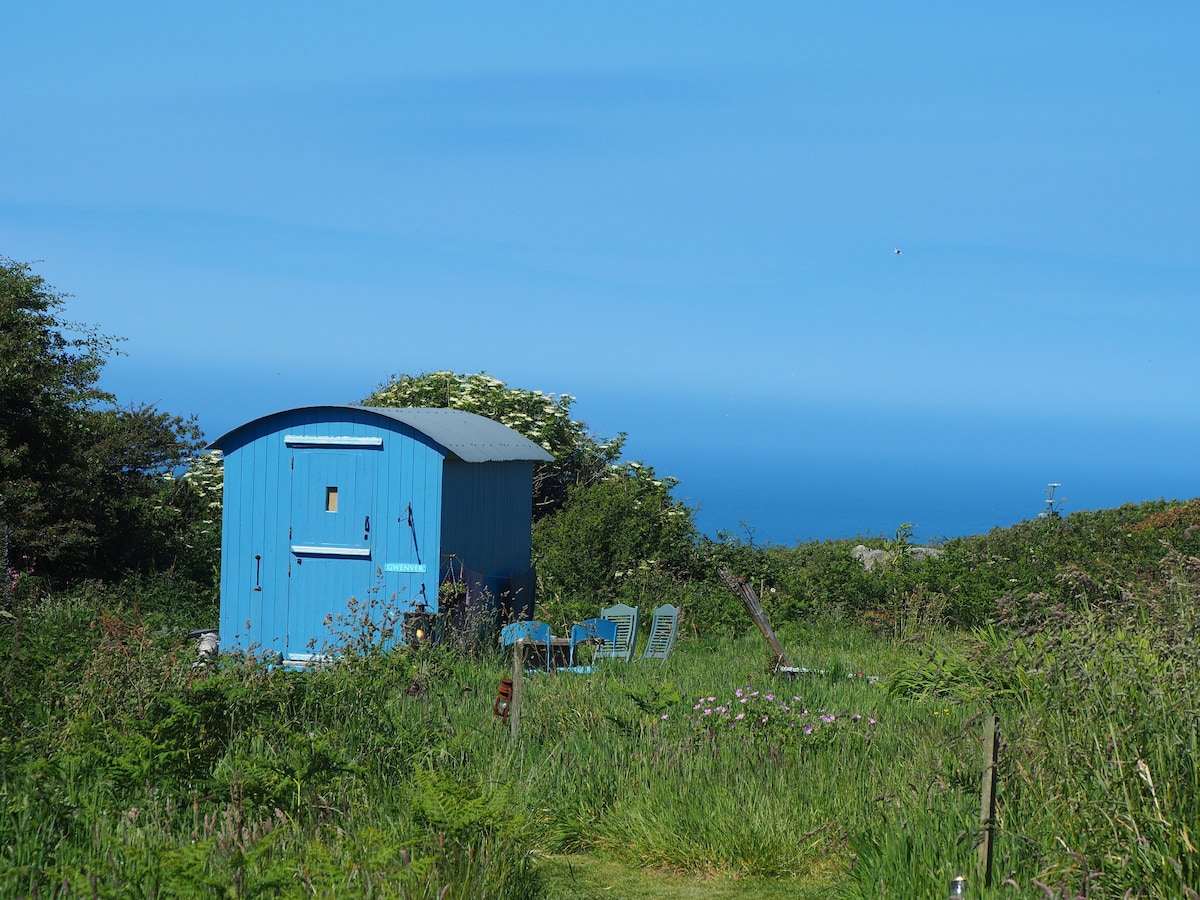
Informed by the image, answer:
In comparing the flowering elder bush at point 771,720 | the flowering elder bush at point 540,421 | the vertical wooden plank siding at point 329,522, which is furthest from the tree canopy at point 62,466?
the flowering elder bush at point 771,720

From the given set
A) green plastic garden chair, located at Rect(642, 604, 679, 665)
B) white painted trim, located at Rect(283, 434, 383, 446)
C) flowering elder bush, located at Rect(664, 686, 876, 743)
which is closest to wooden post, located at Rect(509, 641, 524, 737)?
flowering elder bush, located at Rect(664, 686, 876, 743)

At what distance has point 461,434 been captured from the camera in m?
11.9

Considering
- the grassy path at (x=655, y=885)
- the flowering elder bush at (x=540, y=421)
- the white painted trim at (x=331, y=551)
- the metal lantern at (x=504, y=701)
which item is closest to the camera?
the grassy path at (x=655, y=885)

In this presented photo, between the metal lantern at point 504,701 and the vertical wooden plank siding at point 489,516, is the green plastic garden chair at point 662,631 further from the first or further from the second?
the metal lantern at point 504,701

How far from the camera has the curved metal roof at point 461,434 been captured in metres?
11.2

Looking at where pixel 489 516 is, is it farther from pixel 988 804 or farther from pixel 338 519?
pixel 988 804

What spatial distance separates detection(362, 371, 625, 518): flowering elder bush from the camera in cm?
1778

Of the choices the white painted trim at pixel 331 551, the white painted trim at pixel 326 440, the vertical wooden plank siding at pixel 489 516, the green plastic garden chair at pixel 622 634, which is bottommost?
the green plastic garden chair at pixel 622 634

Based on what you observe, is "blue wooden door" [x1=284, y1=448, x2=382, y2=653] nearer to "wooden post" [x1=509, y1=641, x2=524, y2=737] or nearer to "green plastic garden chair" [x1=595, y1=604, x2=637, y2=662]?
"green plastic garden chair" [x1=595, y1=604, x2=637, y2=662]

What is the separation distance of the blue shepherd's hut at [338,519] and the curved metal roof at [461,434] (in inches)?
1.1

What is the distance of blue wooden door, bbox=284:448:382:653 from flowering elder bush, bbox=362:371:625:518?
6.38m

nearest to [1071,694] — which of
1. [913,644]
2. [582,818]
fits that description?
[582,818]

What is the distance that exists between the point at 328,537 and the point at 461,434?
1723mm

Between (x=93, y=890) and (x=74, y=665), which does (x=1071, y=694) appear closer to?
(x=93, y=890)
